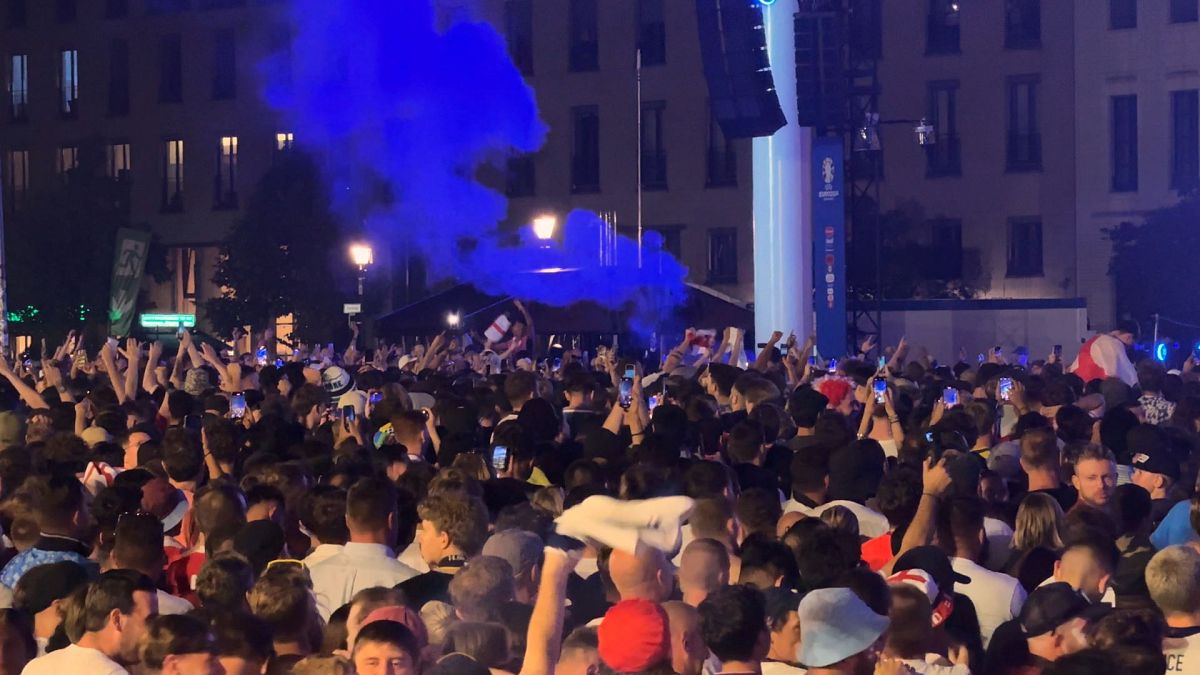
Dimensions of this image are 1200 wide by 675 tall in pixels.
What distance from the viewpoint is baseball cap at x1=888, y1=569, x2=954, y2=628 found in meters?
5.40

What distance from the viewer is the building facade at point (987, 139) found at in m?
40.9

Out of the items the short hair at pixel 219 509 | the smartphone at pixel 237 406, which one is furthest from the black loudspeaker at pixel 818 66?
the short hair at pixel 219 509

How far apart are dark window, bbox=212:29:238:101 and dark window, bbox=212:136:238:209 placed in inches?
51.3

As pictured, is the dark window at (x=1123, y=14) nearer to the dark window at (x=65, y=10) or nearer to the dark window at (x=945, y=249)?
the dark window at (x=945, y=249)

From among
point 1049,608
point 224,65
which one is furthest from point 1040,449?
point 224,65

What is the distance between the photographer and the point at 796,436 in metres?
10.6

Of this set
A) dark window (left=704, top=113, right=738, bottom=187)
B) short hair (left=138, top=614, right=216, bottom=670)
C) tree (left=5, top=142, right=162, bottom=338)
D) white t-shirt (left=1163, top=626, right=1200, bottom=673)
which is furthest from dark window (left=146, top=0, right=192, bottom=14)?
white t-shirt (left=1163, top=626, right=1200, bottom=673)

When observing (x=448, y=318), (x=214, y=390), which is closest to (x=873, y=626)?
(x=214, y=390)

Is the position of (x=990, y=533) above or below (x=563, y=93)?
below

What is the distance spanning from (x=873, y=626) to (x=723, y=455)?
531cm

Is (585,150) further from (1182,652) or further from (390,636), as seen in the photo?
(390,636)

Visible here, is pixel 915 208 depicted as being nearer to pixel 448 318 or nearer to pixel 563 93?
pixel 563 93

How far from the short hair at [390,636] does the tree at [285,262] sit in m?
40.2

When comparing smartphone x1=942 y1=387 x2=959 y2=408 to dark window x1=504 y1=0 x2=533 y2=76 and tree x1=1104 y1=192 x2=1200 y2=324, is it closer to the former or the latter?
tree x1=1104 y1=192 x2=1200 y2=324
